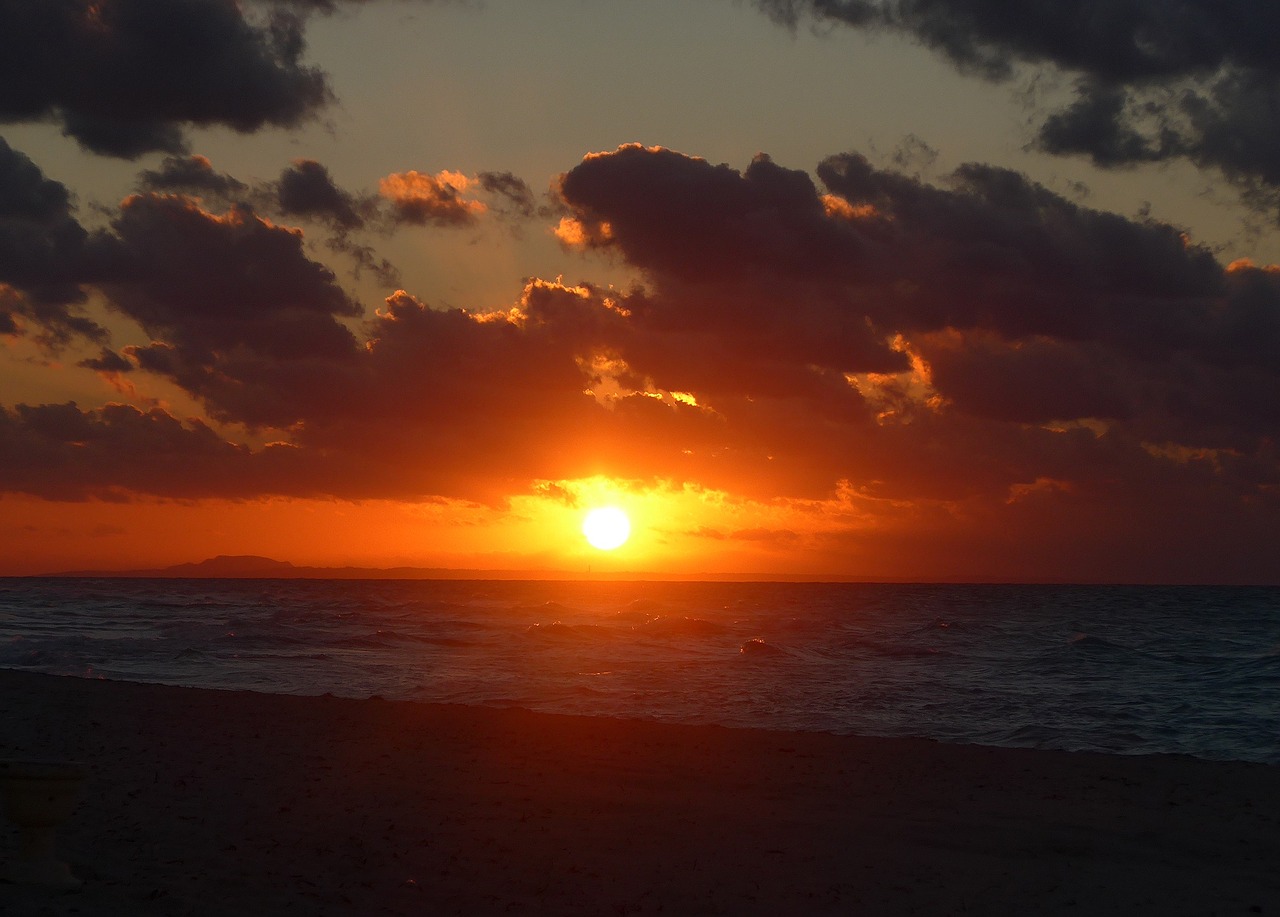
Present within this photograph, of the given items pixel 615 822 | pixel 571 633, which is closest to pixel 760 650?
pixel 571 633

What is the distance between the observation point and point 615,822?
11.8m

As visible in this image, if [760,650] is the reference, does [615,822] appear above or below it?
above

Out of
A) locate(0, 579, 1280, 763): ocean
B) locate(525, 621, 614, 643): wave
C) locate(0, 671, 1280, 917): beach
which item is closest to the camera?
locate(0, 671, 1280, 917): beach

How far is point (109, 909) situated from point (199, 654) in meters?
30.9

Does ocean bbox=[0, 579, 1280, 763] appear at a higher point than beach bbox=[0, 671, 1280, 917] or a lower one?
lower

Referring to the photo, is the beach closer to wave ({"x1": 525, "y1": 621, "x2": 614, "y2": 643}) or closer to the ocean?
the ocean

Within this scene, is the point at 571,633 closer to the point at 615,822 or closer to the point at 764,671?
the point at 764,671

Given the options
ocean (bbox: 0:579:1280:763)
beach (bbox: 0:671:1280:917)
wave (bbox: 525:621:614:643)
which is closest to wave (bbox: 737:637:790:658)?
ocean (bbox: 0:579:1280:763)

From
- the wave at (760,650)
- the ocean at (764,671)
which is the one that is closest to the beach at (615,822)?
the ocean at (764,671)

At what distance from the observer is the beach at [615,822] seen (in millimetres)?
9234

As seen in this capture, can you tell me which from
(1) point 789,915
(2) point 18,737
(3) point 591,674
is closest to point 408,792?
(1) point 789,915

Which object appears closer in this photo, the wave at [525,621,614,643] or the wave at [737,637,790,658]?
the wave at [737,637,790,658]

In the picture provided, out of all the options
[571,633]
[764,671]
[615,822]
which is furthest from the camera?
[571,633]

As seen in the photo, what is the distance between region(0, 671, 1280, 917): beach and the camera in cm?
923
